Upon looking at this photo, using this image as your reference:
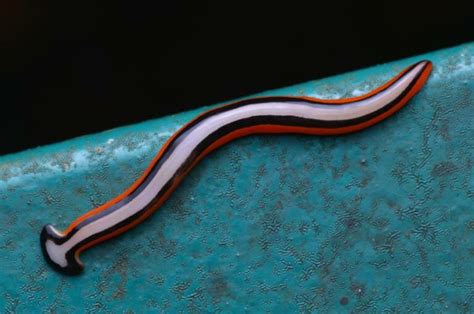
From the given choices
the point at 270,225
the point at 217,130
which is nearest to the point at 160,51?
the point at 217,130

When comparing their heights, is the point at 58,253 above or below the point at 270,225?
below

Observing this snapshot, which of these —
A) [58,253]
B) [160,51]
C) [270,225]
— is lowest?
A: [58,253]

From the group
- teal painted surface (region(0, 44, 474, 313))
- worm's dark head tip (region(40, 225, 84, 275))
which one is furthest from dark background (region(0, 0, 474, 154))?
worm's dark head tip (region(40, 225, 84, 275))

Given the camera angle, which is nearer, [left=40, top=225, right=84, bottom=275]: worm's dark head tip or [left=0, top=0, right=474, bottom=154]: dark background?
[left=40, top=225, right=84, bottom=275]: worm's dark head tip

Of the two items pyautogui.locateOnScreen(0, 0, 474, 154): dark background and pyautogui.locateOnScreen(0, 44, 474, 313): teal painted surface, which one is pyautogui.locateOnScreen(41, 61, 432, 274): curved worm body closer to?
pyautogui.locateOnScreen(0, 44, 474, 313): teal painted surface

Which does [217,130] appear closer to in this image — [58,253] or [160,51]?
[58,253]

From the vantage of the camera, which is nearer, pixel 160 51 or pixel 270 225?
pixel 270 225
